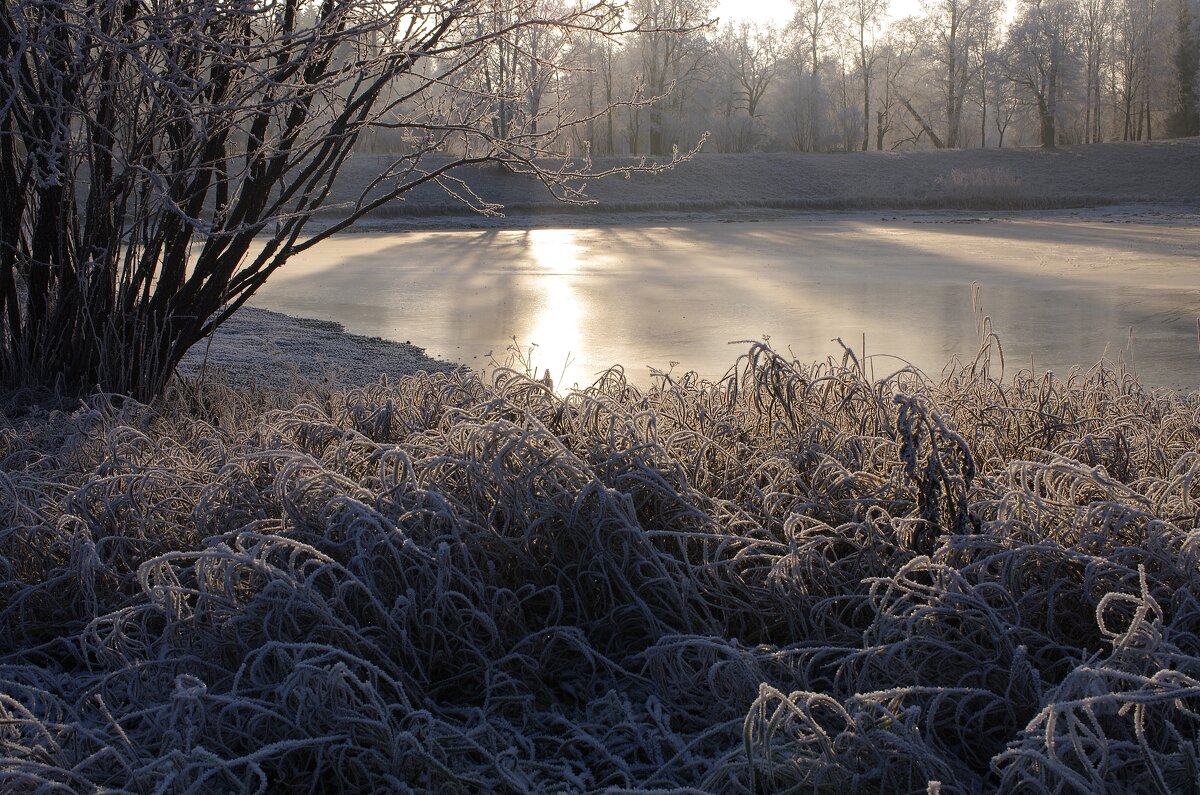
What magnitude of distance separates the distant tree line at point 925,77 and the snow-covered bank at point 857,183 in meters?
9.39

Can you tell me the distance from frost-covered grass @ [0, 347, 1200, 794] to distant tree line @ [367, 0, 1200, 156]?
46.2 metres

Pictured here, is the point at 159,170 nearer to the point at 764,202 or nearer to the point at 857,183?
the point at 764,202

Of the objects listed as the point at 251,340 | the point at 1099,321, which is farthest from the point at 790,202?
the point at 251,340

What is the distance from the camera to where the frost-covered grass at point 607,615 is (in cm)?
210

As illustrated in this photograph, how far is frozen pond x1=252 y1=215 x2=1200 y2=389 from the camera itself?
25.8 ft

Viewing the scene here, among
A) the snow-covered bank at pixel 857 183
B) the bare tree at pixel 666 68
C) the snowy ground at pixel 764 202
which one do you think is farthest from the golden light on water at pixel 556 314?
the bare tree at pixel 666 68

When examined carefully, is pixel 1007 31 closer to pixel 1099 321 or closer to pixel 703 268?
pixel 703 268

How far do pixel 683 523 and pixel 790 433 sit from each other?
0.86 meters

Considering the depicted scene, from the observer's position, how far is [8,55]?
4.73 meters

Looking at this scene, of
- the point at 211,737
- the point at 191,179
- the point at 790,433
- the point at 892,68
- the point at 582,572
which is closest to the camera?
the point at 211,737

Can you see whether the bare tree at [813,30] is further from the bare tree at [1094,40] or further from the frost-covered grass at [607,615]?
the frost-covered grass at [607,615]

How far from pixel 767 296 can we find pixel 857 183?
1204 inches

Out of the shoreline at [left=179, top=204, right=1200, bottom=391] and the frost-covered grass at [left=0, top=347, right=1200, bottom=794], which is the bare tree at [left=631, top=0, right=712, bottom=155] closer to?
the shoreline at [left=179, top=204, right=1200, bottom=391]

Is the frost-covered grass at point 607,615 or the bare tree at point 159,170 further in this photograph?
the bare tree at point 159,170
